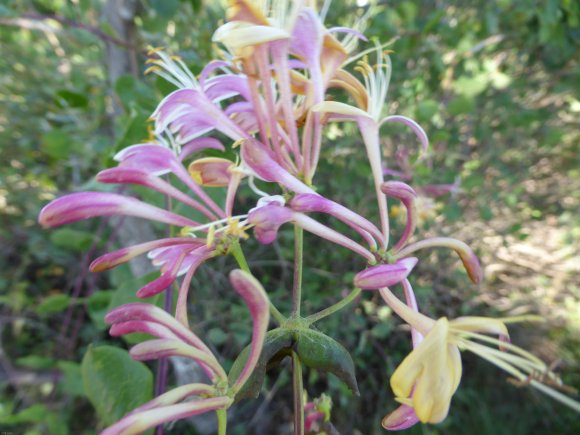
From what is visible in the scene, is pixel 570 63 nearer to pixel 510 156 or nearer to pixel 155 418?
pixel 510 156

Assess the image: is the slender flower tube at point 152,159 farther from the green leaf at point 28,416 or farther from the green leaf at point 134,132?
the green leaf at point 28,416

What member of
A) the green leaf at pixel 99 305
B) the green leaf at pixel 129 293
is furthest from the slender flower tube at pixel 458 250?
the green leaf at pixel 99 305

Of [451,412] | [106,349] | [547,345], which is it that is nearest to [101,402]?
[106,349]

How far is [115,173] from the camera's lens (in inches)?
15.2

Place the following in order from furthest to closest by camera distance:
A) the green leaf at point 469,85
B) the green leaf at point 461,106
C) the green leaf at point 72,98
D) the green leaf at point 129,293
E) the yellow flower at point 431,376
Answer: the green leaf at point 469,85 → the green leaf at point 461,106 → the green leaf at point 72,98 → the green leaf at point 129,293 → the yellow flower at point 431,376

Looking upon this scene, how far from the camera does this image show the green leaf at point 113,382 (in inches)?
19.3

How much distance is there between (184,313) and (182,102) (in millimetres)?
203

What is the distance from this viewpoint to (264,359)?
1.17ft

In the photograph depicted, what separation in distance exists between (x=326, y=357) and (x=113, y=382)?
11.3 inches

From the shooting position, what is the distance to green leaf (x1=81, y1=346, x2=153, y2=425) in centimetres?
49

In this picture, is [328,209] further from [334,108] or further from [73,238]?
[73,238]

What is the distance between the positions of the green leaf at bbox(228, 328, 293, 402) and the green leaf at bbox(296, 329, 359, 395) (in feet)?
0.05

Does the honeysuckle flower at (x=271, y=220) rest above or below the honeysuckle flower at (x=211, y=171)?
below

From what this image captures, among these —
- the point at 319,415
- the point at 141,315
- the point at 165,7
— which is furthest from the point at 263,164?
the point at 165,7
